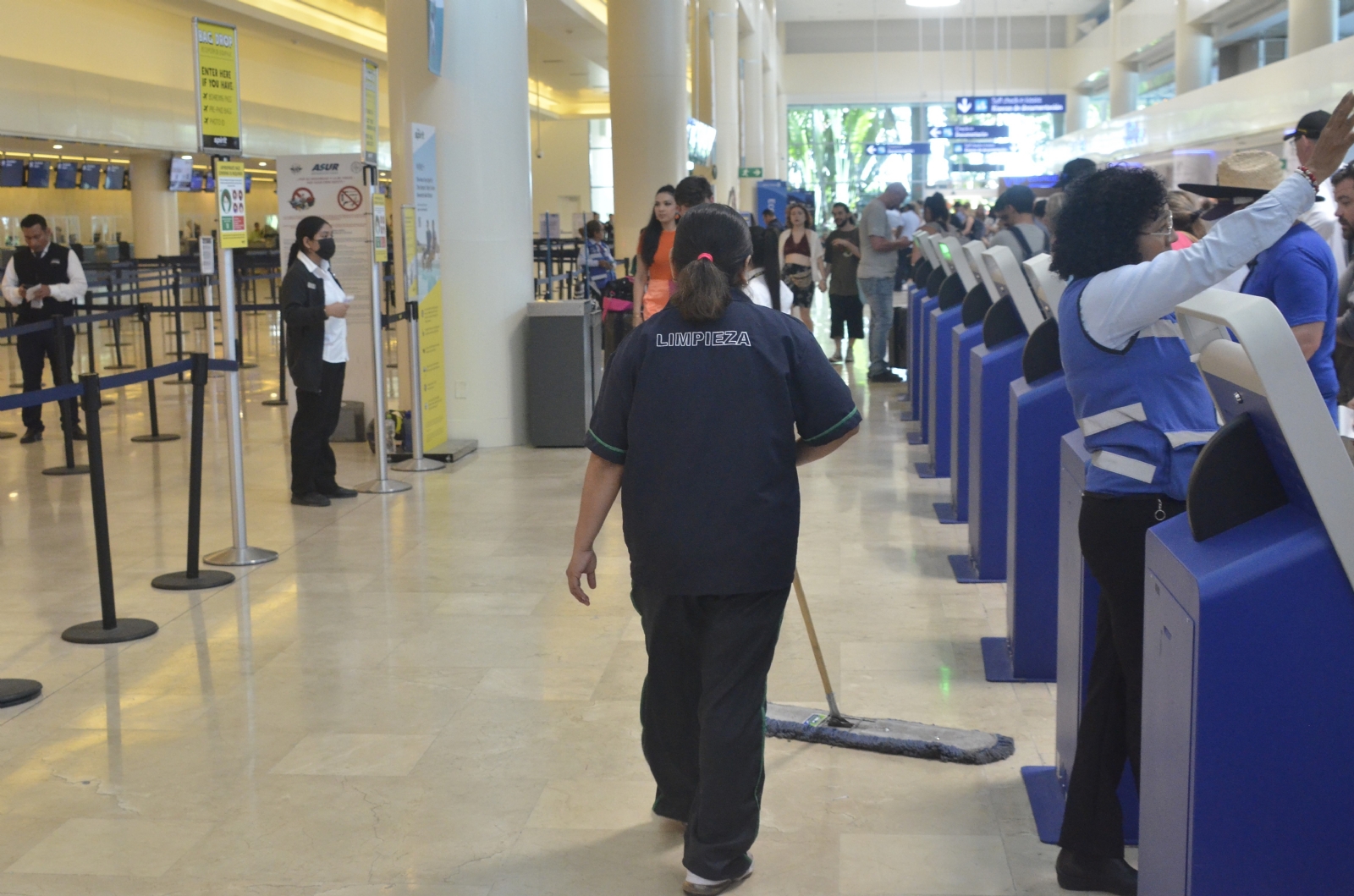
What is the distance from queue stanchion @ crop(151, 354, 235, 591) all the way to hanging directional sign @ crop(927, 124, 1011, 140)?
3436 cm

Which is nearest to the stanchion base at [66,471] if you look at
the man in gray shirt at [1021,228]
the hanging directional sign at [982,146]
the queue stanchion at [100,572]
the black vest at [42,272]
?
the black vest at [42,272]

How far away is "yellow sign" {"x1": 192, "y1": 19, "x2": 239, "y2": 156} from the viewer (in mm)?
5770

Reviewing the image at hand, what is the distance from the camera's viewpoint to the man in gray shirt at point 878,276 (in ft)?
39.4

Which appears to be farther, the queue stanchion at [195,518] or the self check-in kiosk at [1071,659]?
the queue stanchion at [195,518]

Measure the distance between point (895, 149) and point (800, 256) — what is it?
27672 mm

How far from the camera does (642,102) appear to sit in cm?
1594

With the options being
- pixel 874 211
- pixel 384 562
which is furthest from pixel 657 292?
pixel 874 211

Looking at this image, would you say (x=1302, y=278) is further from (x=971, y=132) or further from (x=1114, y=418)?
(x=971, y=132)

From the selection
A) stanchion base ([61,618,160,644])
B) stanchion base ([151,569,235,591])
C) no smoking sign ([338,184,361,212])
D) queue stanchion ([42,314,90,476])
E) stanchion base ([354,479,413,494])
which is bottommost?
stanchion base ([61,618,160,644])

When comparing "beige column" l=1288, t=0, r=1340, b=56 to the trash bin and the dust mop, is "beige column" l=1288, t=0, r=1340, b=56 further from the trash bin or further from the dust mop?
the dust mop

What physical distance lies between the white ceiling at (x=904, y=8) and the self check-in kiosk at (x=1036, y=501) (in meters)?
35.5

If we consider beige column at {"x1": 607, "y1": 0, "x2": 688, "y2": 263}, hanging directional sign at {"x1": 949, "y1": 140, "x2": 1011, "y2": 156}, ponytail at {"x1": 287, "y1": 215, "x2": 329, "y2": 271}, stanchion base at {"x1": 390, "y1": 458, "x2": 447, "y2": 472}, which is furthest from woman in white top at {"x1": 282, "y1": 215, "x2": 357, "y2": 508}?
hanging directional sign at {"x1": 949, "y1": 140, "x2": 1011, "y2": 156}

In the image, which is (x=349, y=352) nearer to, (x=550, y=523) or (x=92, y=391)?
(x=550, y=523)

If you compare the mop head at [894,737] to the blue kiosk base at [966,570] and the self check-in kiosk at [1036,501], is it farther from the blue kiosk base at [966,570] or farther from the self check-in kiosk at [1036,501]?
the blue kiosk base at [966,570]
